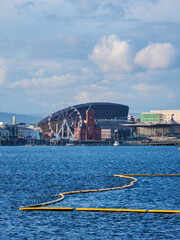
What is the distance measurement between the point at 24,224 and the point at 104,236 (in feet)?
25.6

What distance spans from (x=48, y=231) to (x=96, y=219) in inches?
246

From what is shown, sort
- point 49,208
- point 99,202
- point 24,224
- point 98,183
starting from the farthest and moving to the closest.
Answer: point 98,183, point 99,202, point 49,208, point 24,224

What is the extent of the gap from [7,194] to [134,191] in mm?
16220

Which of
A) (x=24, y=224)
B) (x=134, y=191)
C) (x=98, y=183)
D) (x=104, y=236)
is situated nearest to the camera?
(x=104, y=236)

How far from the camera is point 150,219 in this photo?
144ft

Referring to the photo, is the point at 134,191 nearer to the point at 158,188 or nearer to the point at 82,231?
the point at 158,188

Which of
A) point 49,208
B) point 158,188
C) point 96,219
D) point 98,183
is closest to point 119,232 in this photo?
point 96,219

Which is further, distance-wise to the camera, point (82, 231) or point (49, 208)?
point (49, 208)

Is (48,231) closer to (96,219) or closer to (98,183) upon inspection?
(96,219)

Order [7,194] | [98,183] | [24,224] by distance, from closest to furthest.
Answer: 1. [24,224]
2. [7,194]
3. [98,183]

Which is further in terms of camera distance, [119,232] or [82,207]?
[82,207]

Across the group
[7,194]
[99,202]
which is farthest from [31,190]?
[99,202]

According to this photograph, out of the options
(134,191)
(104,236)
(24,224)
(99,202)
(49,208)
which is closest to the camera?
(104,236)

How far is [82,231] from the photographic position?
39344 mm
